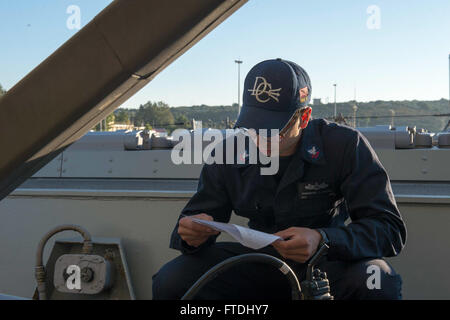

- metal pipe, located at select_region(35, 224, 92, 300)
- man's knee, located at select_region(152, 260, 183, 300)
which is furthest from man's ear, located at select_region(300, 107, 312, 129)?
metal pipe, located at select_region(35, 224, 92, 300)

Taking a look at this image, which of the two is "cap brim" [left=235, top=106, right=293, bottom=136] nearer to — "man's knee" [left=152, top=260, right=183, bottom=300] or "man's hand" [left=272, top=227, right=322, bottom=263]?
"man's hand" [left=272, top=227, right=322, bottom=263]

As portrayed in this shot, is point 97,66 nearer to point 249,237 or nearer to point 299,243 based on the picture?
point 249,237

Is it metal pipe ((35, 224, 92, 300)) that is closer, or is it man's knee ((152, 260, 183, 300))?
man's knee ((152, 260, 183, 300))

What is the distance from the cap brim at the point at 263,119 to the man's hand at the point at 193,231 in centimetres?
43

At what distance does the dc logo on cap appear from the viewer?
195 centimetres

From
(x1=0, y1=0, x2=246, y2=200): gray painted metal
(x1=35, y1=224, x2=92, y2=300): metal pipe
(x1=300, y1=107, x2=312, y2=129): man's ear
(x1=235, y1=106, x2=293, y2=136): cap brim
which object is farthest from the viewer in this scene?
(x1=35, y1=224, x2=92, y2=300): metal pipe

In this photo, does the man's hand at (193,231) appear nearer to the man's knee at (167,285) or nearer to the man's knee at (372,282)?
the man's knee at (167,285)

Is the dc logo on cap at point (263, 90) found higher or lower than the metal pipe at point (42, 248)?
higher

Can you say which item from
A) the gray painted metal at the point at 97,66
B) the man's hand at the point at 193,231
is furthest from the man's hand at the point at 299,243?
the gray painted metal at the point at 97,66

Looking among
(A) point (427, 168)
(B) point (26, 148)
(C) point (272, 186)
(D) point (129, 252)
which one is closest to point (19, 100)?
(B) point (26, 148)

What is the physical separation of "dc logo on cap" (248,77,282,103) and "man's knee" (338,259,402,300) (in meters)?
0.73

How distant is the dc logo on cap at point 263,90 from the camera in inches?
76.7

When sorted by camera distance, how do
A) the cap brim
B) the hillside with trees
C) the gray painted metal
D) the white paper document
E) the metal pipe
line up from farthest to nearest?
the hillside with trees, the metal pipe, the cap brim, the white paper document, the gray painted metal

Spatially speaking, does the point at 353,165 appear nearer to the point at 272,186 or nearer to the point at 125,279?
the point at 272,186
